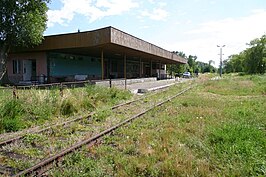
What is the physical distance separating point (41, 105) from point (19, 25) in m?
14.9

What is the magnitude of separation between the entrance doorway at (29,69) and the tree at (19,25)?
2526mm

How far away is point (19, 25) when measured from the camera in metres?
20.5

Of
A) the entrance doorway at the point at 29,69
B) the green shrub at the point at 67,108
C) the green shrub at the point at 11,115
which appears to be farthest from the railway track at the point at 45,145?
the entrance doorway at the point at 29,69

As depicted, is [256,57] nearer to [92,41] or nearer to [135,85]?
[135,85]

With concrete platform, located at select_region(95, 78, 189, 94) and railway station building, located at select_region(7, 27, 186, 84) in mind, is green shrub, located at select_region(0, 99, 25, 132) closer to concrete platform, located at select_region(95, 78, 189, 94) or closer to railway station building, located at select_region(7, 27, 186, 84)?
concrete platform, located at select_region(95, 78, 189, 94)

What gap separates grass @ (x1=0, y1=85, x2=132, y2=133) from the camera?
6.99 m

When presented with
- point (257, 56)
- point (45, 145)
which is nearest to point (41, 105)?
point (45, 145)

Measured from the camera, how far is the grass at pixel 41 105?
6.99 meters

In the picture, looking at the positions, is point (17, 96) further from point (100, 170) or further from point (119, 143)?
point (100, 170)

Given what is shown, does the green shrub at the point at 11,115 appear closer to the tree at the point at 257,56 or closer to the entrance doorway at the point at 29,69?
the entrance doorway at the point at 29,69

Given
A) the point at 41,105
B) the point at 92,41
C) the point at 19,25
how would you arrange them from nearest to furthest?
the point at 41,105 < the point at 92,41 < the point at 19,25

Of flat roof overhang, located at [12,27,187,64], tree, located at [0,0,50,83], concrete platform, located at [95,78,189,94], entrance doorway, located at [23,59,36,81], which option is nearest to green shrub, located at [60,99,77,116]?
concrete platform, located at [95,78,189,94]

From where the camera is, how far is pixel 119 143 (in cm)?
521

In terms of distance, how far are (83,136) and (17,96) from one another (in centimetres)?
369
